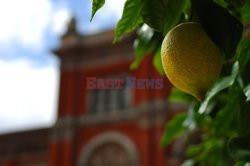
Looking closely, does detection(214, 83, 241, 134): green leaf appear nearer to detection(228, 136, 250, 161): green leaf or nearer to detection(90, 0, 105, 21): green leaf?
detection(228, 136, 250, 161): green leaf

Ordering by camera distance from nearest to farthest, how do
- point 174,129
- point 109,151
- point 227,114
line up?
point 227,114 → point 174,129 → point 109,151

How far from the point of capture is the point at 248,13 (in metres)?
1.15

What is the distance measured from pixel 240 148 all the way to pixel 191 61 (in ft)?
1.65

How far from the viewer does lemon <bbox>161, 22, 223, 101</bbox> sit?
793 mm

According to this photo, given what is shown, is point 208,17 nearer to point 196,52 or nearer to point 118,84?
point 196,52

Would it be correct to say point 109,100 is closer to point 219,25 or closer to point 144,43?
point 144,43

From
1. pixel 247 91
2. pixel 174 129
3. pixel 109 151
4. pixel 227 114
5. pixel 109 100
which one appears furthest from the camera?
pixel 109 100

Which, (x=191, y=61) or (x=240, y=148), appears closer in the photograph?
(x=191, y=61)

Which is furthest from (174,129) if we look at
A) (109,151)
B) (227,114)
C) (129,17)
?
(109,151)

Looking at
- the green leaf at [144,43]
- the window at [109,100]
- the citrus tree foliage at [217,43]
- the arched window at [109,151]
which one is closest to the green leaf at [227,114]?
the citrus tree foliage at [217,43]

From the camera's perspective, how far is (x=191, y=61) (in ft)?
2.60

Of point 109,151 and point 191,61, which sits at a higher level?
point 191,61

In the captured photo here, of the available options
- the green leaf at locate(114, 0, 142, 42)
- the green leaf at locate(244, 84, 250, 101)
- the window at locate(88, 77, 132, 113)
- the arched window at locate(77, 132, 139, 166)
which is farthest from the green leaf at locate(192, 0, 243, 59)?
the window at locate(88, 77, 132, 113)

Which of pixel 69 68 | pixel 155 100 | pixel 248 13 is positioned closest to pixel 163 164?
pixel 155 100
